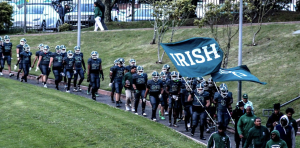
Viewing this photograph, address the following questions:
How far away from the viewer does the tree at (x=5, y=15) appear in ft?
130

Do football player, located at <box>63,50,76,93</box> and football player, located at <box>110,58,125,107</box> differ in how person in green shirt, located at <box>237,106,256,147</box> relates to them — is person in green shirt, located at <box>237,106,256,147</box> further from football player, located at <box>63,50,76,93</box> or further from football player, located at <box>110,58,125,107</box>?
football player, located at <box>63,50,76,93</box>

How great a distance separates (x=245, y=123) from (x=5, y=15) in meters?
27.8

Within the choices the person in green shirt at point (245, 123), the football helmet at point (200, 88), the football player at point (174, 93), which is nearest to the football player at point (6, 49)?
the football player at point (174, 93)

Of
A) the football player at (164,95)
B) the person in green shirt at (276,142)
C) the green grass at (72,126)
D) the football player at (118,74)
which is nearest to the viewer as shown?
the person in green shirt at (276,142)

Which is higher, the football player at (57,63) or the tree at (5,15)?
the tree at (5,15)

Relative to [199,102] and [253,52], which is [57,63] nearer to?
[199,102]

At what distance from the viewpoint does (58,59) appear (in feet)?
81.4

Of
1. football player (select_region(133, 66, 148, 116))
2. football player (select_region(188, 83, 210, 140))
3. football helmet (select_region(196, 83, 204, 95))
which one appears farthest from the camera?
Answer: football player (select_region(133, 66, 148, 116))

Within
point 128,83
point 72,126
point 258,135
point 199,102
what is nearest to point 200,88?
point 199,102

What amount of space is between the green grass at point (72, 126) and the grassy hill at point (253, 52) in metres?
5.01

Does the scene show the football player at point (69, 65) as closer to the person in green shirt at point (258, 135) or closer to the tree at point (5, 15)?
the person in green shirt at point (258, 135)

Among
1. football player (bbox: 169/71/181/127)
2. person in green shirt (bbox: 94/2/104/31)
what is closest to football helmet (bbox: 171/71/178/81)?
football player (bbox: 169/71/181/127)

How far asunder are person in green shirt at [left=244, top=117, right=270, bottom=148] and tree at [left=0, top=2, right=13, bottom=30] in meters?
28.5

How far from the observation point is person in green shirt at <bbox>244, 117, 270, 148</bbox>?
14625 millimetres
